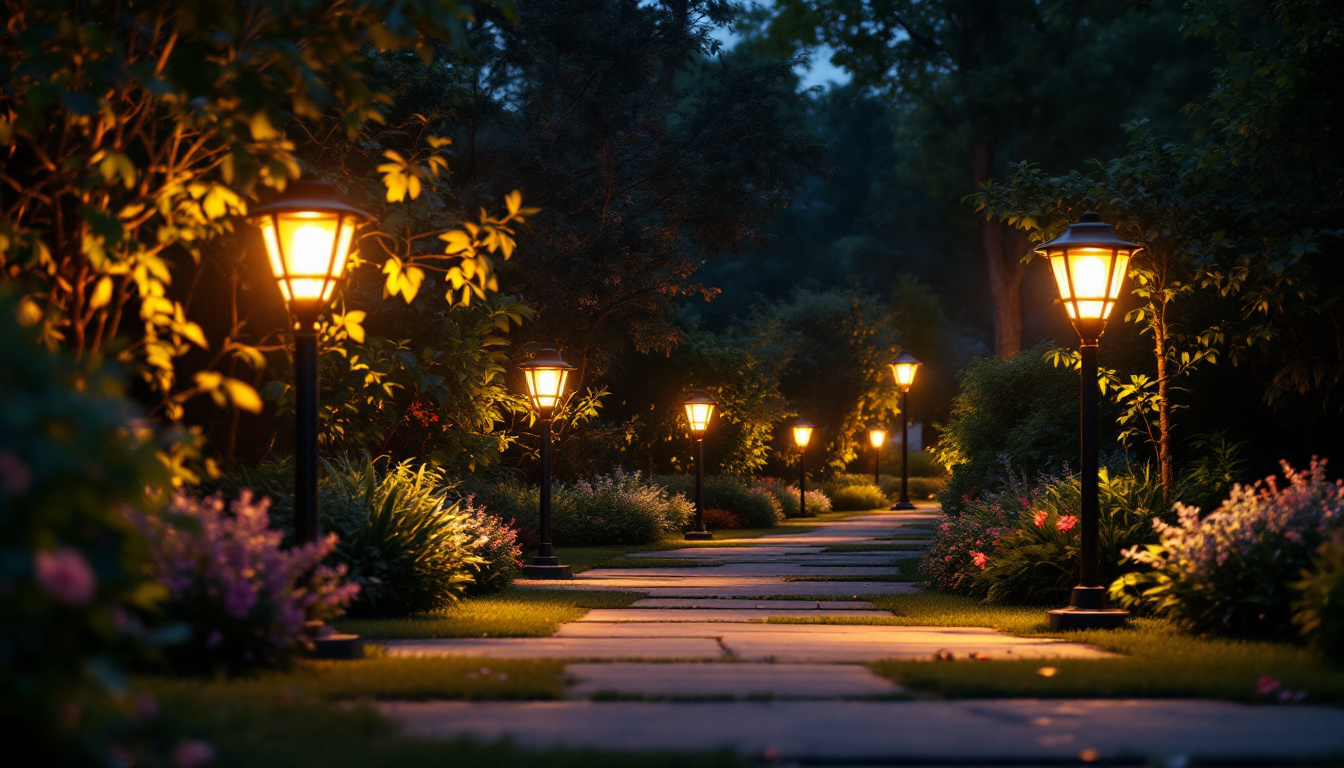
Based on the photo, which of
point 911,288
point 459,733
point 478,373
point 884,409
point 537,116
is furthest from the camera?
point 911,288

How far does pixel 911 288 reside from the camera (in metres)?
48.2

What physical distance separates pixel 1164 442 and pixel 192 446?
8.47m

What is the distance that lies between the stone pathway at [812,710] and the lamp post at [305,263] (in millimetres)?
1190

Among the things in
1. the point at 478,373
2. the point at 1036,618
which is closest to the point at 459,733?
the point at 1036,618

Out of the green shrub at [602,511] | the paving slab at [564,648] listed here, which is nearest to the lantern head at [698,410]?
the green shrub at [602,511]

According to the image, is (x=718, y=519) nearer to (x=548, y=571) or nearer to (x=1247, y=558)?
(x=548, y=571)

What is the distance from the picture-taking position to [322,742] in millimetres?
3826

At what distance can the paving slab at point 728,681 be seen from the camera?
4941 millimetres

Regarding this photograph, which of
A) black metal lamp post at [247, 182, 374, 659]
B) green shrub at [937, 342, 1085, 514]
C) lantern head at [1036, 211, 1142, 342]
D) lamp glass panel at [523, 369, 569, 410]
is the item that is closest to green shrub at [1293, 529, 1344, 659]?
lantern head at [1036, 211, 1142, 342]

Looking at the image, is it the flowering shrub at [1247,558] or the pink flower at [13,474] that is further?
the flowering shrub at [1247,558]

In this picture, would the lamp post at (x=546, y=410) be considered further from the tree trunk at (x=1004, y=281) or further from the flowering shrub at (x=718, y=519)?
the tree trunk at (x=1004, y=281)

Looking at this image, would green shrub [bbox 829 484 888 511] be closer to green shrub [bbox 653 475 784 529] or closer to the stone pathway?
green shrub [bbox 653 475 784 529]

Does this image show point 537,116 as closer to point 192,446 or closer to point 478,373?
point 478,373

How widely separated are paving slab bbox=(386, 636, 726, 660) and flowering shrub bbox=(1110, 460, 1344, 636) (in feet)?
8.76
